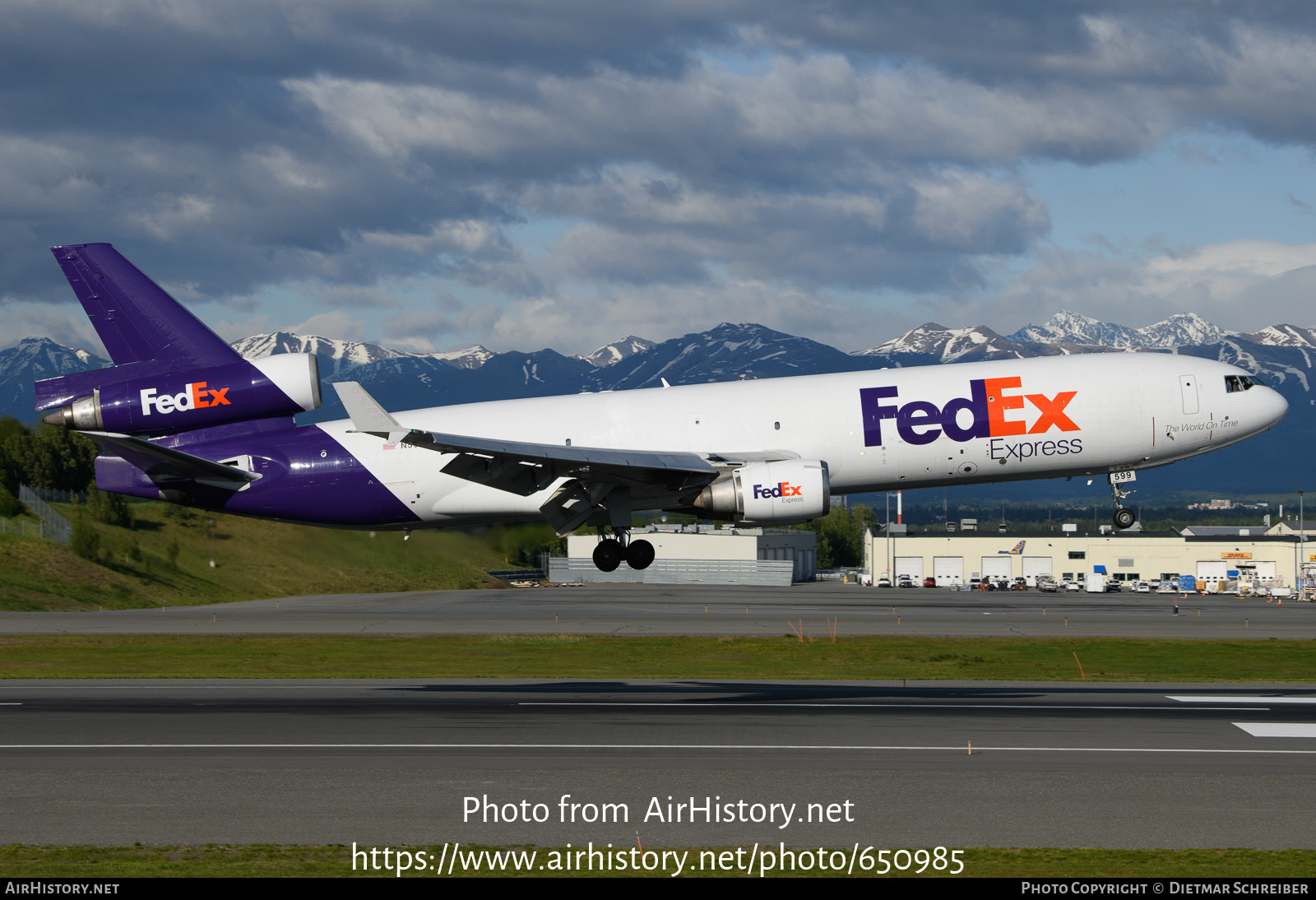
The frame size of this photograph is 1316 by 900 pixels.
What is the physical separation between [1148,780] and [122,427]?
2841cm

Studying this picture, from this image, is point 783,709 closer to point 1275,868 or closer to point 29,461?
point 1275,868

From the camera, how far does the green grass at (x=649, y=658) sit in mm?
49812

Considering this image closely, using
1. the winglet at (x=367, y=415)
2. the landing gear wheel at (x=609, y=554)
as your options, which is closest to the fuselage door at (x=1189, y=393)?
the landing gear wheel at (x=609, y=554)

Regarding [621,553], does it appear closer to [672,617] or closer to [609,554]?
[609,554]

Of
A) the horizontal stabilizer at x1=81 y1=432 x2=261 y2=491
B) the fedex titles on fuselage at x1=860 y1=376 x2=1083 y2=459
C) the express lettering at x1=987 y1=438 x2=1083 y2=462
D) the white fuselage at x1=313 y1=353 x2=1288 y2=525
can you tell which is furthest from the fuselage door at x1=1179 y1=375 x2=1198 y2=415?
the horizontal stabilizer at x1=81 y1=432 x2=261 y2=491

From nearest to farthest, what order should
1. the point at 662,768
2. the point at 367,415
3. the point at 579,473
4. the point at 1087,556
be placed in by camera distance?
the point at 662,768, the point at 367,415, the point at 579,473, the point at 1087,556

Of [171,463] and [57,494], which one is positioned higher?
[57,494]

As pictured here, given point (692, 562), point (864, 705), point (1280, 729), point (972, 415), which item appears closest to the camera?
point (1280, 729)

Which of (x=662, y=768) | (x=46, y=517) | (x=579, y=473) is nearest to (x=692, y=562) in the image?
(x=46, y=517)

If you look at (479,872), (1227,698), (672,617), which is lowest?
(672,617)

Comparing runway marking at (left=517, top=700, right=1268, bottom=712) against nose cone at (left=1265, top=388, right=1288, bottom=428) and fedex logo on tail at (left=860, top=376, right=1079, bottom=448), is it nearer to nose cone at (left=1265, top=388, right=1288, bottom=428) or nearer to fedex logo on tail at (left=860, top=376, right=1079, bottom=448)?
fedex logo on tail at (left=860, top=376, right=1079, bottom=448)

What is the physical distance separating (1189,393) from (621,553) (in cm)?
1812

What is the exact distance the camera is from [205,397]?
111ft

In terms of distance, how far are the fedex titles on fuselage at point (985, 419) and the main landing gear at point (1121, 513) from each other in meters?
2.41
